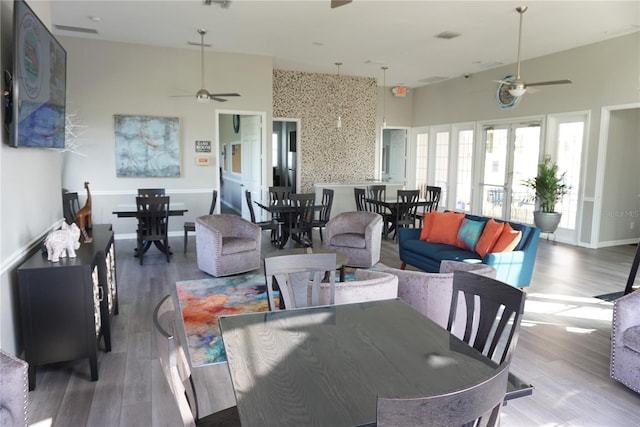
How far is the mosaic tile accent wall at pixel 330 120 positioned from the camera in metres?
9.82

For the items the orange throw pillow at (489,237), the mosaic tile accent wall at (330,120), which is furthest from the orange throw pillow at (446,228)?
the mosaic tile accent wall at (330,120)

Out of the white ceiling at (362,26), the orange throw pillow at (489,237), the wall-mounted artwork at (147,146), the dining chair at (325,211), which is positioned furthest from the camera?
the wall-mounted artwork at (147,146)

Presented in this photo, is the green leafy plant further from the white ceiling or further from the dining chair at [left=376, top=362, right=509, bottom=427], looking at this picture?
the dining chair at [left=376, top=362, right=509, bottom=427]

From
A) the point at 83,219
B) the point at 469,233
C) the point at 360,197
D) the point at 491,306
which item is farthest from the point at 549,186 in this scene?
the point at 83,219

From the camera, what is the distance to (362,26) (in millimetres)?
6410

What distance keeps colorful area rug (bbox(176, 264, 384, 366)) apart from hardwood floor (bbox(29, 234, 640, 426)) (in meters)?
0.30

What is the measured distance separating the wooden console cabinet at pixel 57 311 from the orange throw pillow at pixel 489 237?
3.64 metres

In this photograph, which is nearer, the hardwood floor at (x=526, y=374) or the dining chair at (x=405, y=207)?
the hardwood floor at (x=526, y=374)

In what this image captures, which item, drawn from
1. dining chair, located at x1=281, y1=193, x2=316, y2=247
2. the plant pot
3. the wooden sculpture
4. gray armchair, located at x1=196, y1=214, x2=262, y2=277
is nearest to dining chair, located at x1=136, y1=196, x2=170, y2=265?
gray armchair, located at x1=196, y1=214, x2=262, y2=277

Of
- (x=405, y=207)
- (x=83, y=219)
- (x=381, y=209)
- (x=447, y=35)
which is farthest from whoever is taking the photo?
(x=381, y=209)

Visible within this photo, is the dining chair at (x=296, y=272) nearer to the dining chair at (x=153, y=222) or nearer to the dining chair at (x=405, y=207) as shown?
the dining chair at (x=153, y=222)

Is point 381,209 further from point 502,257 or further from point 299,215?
point 502,257

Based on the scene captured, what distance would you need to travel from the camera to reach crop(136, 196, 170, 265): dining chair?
18.9ft

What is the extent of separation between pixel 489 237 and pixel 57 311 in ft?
12.8
